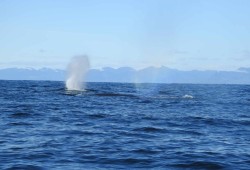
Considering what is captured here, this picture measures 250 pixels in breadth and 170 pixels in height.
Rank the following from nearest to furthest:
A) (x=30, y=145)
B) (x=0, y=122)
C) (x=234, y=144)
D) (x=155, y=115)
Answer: (x=30, y=145) → (x=234, y=144) → (x=0, y=122) → (x=155, y=115)

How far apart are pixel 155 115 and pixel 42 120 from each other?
10620mm

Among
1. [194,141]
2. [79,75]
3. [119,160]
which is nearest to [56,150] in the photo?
[119,160]

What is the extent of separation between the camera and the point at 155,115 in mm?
37594

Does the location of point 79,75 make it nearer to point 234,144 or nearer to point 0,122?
point 0,122

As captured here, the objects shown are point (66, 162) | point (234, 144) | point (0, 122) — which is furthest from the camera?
point (0, 122)

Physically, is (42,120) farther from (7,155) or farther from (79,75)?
(79,75)

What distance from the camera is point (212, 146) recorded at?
22172 millimetres

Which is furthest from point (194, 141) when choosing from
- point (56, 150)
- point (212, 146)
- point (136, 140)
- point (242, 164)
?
point (56, 150)

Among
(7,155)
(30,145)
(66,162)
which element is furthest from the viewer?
(30,145)

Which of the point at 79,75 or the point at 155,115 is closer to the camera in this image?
the point at 155,115

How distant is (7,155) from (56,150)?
7.45ft

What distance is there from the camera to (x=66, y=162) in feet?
58.0

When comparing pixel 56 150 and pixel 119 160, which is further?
pixel 56 150

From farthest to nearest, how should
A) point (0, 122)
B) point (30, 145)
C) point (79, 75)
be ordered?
point (79, 75), point (0, 122), point (30, 145)
